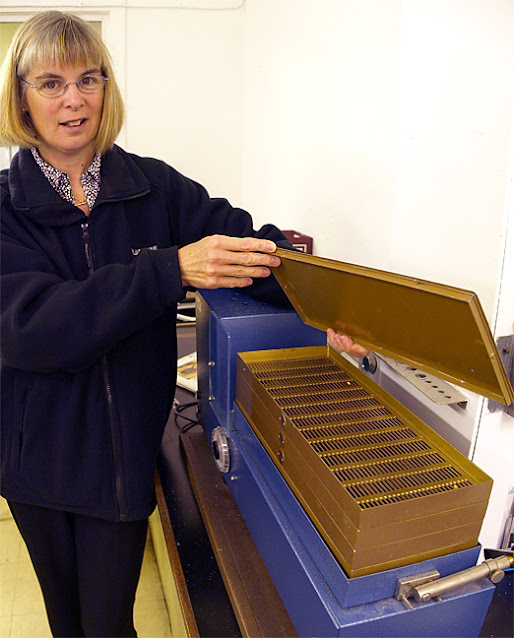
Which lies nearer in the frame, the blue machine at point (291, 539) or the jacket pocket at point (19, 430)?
the blue machine at point (291, 539)

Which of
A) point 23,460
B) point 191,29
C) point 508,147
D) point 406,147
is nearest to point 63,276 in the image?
point 23,460

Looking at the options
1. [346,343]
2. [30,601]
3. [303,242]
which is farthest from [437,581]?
[30,601]

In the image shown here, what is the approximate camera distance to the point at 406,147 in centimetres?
109

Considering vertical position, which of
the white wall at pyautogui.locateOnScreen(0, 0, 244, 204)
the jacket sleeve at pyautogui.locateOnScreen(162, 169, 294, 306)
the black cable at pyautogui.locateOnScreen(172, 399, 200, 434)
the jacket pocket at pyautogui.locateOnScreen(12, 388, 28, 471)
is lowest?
the black cable at pyautogui.locateOnScreen(172, 399, 200, 434)

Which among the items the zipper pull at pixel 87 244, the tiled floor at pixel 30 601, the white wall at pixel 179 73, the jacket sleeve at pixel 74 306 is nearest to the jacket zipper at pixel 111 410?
the zipper pull at pixel 87 244

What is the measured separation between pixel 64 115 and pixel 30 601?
172cm

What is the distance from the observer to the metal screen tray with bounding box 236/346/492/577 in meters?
0.66

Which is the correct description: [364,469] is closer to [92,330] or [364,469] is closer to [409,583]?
[409,583]

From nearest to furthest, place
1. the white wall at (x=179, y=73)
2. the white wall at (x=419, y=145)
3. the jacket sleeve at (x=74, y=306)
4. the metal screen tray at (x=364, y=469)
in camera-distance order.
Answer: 1. the metal screen tray at (x=364, y=469)
2. the white wall at (x=419, y=145)
3. the jacket sleeve at (x=74, y=306)
4. the white wall at (x=179, y=73)

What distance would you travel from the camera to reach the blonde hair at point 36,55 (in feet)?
3.53

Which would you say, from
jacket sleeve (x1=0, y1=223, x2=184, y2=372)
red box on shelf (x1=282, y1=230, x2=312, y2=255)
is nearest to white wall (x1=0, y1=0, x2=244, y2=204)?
red box on shelf (x1=282, y1=230, x2=312, y2=255)

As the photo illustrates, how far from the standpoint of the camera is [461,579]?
26.5 inches

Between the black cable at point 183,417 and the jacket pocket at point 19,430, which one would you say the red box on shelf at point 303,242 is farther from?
the jacket pocket at point 19,430

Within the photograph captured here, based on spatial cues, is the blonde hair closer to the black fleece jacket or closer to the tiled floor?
the black fleece jacket
